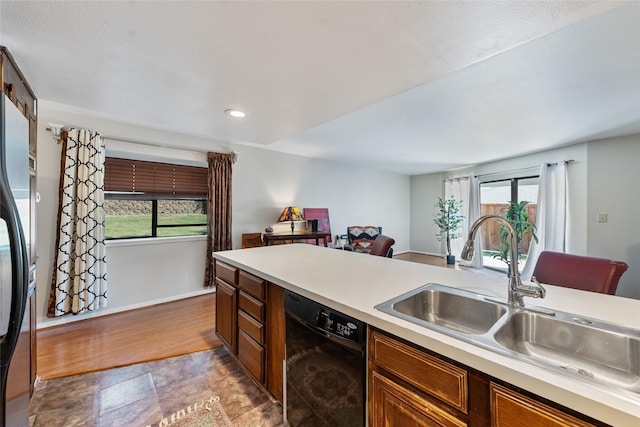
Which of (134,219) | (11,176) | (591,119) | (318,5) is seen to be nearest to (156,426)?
(11,176)

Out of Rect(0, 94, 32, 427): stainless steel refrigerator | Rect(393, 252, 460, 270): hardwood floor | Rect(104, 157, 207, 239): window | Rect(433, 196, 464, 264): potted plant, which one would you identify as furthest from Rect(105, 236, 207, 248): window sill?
Rect(433, 196, 464, 264): potted plant

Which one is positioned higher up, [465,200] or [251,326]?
[465,200]

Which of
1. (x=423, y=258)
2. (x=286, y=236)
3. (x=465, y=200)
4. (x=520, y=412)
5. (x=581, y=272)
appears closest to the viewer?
(x=520, y=412)

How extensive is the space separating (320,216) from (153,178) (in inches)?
113

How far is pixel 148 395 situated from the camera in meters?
1.74

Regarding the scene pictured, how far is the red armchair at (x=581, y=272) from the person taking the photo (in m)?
1.38

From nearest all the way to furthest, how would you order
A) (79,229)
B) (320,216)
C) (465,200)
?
1. (79,229)
2. (320,216)
3. (465,200)

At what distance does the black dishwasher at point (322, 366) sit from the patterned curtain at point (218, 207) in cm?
264

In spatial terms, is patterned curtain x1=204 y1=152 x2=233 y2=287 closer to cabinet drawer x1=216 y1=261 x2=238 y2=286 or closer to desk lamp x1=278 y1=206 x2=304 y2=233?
desk lamp x1=278 y1=206 x2=304 y2=233

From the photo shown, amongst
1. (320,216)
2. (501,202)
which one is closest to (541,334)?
(320,216)

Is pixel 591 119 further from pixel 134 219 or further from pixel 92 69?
pixel 134 219

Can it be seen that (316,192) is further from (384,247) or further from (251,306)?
(251,306)

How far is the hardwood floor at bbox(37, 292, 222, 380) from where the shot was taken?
Answer: 2.09m

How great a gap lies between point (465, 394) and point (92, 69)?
2481 millimetres
